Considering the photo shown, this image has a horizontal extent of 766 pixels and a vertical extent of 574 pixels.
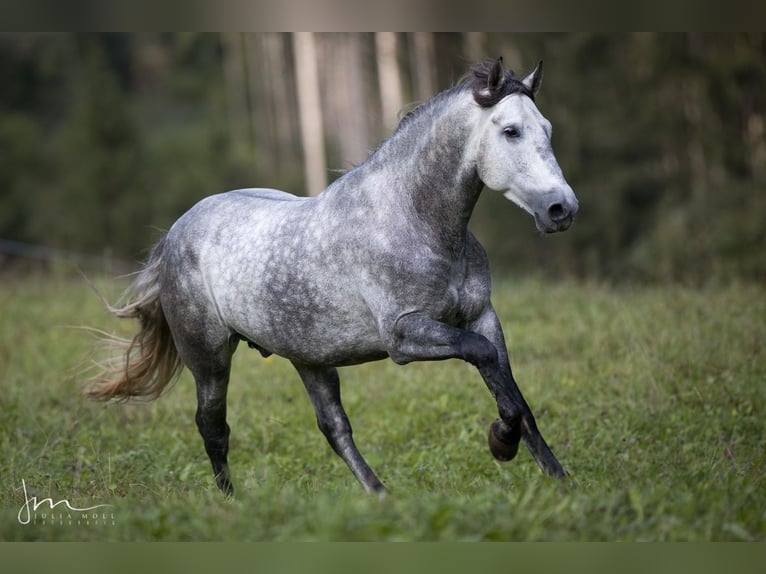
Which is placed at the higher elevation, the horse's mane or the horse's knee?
the horse's mane

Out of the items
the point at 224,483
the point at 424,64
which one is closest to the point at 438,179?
the point at 224,483

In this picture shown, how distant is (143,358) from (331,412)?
4.95ft

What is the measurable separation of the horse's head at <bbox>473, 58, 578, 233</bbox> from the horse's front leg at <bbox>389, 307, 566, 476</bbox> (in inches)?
26.2

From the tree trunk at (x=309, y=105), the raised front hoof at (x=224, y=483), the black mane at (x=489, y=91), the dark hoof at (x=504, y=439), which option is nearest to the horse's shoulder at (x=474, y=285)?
the dark hoof at (x=504, y=439)

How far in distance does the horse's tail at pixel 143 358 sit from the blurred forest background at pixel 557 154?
0.78m

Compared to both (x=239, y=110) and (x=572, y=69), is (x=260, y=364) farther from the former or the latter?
(x=239, y=110)

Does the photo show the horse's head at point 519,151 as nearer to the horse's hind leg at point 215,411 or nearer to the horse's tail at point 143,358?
the horse's hind leg at point 215,411

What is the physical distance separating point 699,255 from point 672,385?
23.9 feet

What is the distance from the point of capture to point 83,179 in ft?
61.7

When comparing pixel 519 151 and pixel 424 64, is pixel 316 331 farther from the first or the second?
pixel 424 64

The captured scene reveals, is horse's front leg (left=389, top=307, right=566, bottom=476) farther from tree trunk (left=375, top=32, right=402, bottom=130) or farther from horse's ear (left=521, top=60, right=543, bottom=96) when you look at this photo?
tree trunk (left=375, top=32, right=402, bottom=130)

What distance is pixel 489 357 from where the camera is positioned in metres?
4.13

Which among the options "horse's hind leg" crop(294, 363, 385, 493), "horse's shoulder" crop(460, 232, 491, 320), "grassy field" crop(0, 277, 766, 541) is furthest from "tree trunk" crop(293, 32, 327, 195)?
"horse's shoulder" crop(460, 232, 491, 320)

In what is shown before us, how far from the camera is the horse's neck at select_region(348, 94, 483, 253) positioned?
4379 mm
